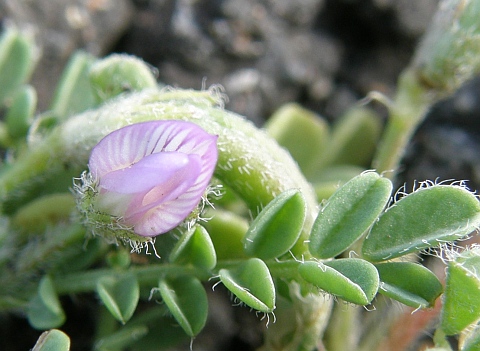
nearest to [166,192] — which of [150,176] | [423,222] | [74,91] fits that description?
[150,176]

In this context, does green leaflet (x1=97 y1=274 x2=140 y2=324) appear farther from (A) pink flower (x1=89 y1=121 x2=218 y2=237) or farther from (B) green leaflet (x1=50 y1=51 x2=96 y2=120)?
(B) green leaflet (x1=50 y1=51 x2=96 y2=120)

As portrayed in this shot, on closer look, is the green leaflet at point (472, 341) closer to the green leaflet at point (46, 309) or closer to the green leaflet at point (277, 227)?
the green leaflet at point (277, 227)

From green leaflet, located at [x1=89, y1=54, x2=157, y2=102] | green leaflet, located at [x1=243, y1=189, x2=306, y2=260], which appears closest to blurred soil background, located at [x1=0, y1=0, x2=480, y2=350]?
green leaflet, located at [x1=89, y1=54, x2=157, y2=102]

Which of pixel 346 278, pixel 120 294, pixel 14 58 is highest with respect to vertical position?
pixel 346 278

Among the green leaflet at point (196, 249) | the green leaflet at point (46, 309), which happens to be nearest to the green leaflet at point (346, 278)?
the green leaflet at point (196, 249)

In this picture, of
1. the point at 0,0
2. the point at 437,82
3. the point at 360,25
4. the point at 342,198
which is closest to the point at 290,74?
the point at 360,25

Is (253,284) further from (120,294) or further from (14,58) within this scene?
(14,58)

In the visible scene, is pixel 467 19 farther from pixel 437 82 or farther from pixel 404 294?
pixel 404 294
